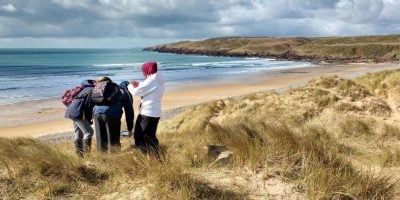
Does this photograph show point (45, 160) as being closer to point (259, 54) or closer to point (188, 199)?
point (188, 199)

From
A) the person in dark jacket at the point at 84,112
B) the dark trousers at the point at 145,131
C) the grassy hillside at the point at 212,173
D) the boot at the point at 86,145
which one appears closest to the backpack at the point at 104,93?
the person in dark jacket at the point at 84,112

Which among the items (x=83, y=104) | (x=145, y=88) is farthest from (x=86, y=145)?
(x=145, y=88)

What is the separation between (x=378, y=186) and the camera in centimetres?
431

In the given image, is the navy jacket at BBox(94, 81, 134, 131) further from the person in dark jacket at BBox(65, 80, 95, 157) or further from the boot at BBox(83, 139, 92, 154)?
the boot at BBox(83, 139, 92, 154)

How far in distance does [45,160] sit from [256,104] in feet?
29.7

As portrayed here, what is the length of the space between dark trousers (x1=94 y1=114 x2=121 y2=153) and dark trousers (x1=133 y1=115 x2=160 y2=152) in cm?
27

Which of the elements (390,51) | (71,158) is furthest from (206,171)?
(390,51)

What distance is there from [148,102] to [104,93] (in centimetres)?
56

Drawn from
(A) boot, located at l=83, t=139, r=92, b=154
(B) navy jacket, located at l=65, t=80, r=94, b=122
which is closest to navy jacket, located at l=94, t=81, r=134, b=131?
(B) navy jacket, located at l=65, t=80, r=94, b=122

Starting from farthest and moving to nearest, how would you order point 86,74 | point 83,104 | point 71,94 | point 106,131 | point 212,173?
point 86,74, point 71,94, point 83,104, point 106,131, point 212,173

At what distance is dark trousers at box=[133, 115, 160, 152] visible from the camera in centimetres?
595

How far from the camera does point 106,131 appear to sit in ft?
20.1

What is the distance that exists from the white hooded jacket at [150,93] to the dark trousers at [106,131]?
0.41 m

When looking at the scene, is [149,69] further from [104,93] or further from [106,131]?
[106,131]
